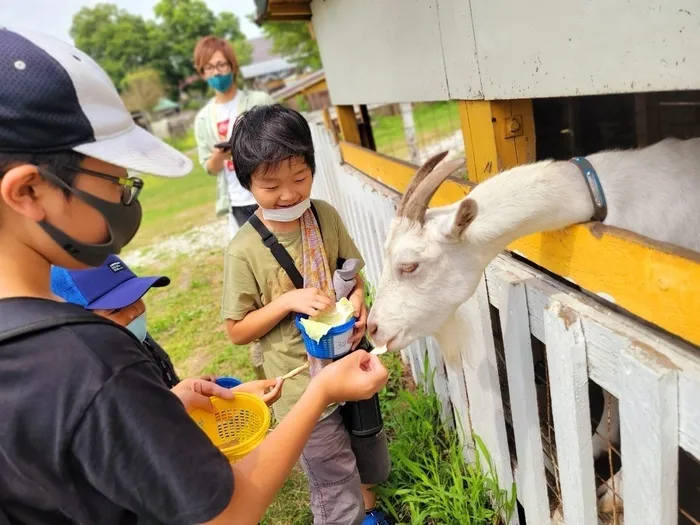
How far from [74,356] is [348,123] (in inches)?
223

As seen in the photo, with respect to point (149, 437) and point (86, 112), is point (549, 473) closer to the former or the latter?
point (149, 437)

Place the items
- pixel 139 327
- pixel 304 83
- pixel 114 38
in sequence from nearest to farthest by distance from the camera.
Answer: pixel 139 327 → pixel 304 83 → pixel 114 38

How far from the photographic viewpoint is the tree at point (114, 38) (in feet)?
242

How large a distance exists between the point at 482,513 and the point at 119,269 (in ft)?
6.74

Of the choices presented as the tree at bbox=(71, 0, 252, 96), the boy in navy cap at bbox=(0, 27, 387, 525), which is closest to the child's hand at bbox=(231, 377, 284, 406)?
the boy in navy cap at bbox=(0, 27, 387, 525)

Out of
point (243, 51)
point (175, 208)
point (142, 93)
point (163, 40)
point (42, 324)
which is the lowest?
point (175, 208)

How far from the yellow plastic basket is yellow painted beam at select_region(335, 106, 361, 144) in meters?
4.77

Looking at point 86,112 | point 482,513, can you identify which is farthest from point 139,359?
point 482,513

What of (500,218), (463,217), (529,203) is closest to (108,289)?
(463,217)

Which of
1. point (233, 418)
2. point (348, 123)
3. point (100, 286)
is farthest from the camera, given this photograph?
point (348, 123)

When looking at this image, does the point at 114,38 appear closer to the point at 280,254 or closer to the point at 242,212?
the point at 242,212

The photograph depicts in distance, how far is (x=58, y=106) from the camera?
974mm

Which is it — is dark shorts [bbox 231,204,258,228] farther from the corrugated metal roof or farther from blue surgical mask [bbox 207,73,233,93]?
the corrugated metal roof

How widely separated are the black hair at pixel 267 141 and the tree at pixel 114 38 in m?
76.4
